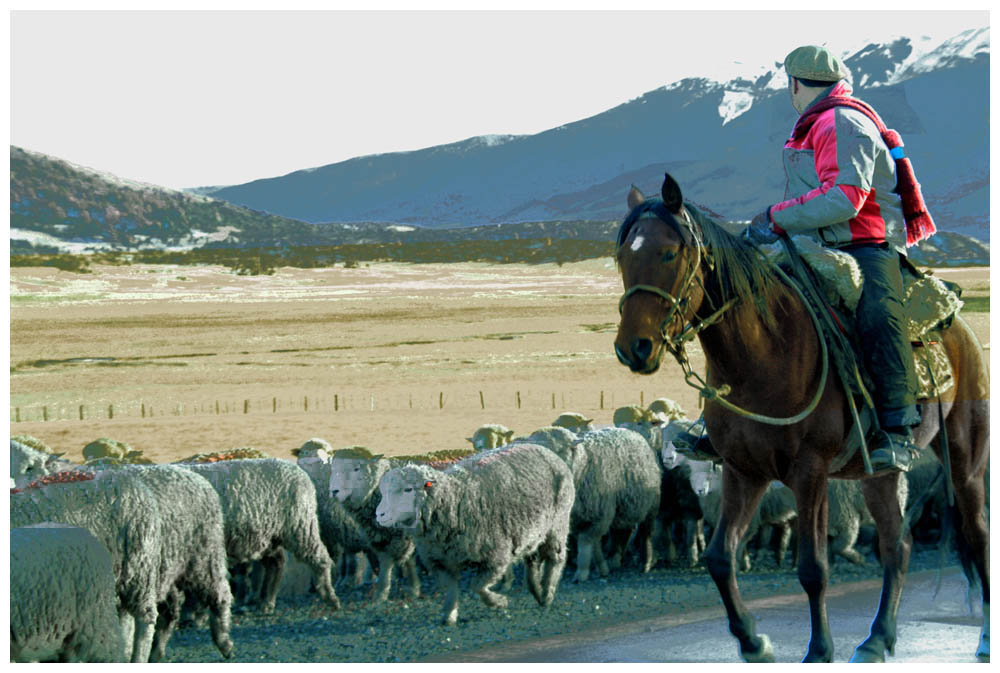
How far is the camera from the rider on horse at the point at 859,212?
621 centimetres

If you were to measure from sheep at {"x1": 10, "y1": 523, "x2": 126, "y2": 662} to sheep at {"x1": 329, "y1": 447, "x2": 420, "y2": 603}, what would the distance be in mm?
4003

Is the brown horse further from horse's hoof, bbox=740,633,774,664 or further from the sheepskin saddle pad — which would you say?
the sheepskin saddle pad

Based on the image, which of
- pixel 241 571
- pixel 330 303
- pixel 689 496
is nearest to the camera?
pixel 241 571

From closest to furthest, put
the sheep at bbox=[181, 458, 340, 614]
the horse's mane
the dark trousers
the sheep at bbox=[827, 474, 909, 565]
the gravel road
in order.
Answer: the horse's mane → the dark trousers → the gravel road → the sheep at bbox=[181, 458, 340, 614] → the sheep at bbox=[827, 474, 909, 565]

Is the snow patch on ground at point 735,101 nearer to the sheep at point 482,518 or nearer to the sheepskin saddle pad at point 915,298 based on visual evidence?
the sheep at point 482,518

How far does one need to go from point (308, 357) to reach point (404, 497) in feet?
44.4

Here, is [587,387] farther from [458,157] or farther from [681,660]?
[681,660]

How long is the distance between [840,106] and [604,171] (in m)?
13.2

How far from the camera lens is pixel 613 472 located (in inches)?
477

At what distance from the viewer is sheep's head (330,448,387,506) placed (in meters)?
10.7

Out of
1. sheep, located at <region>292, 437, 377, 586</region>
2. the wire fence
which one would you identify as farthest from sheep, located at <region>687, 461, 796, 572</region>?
the wire fence

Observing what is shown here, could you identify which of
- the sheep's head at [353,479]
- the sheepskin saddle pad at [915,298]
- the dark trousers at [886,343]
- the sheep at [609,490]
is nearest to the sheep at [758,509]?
the sheep at [609,490]

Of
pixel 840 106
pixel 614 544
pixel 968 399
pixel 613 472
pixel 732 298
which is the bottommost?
pixel 614 544

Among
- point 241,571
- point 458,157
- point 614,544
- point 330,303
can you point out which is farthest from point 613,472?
point 330,303
